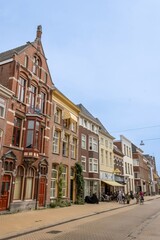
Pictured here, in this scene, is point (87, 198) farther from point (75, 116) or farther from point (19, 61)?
point (19, 61)

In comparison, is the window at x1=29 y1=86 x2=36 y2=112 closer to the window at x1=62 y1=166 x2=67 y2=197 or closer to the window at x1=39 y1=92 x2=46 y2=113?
the window at x1=39 y1=92 x2=46 y2=113

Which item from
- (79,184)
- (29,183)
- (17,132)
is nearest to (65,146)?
(79,184)

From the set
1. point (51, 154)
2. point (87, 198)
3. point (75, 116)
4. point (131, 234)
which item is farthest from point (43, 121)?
point (131, 234)

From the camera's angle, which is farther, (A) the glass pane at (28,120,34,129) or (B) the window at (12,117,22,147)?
(A) the glass pane at (28,120,34,129)

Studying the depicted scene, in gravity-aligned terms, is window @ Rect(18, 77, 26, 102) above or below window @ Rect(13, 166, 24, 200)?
above

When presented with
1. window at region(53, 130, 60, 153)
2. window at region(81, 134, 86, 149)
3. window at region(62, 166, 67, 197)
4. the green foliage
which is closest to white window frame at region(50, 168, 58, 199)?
window at region(62, 166, 67, 197)

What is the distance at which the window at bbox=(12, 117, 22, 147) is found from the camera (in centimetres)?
1895

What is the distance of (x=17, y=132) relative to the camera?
19.4 meters

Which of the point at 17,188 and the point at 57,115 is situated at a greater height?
the point at 57,115

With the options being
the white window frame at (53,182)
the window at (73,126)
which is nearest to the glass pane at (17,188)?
the white window frame at (53,182)

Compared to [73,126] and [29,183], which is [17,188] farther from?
[73,126]

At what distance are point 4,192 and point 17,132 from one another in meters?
4.99

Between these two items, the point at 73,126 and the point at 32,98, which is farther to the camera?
the point at 73,126

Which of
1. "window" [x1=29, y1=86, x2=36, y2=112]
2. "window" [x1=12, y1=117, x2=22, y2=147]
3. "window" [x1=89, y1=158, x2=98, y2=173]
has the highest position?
"window" [x1=29, y1=86, x2=36, y2=112]
